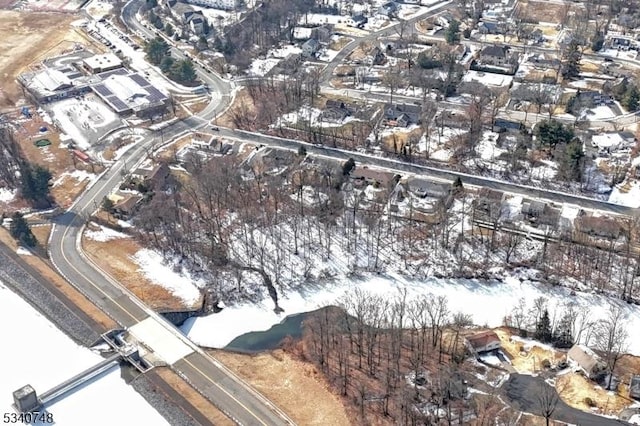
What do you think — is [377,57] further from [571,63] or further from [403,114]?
[571,63]

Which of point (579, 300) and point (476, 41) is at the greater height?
point (476, 41)

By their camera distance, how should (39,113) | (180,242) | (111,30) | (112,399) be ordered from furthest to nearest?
1. (111,30)
2. (39,113)
3. (180,242)
4. (112,399)

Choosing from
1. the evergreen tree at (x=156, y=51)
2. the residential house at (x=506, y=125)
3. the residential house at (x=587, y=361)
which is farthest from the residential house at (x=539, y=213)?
the evergreen tree at (x=156, y=51)

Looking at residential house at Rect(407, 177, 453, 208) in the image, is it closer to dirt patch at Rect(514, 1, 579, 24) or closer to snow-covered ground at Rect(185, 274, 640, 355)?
snow-covered ground at Rect(185, 274, 640, 355)

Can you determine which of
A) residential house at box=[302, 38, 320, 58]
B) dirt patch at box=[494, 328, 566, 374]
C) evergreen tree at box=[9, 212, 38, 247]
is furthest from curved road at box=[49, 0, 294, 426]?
residential house at box=[302, 38, 320, 58]

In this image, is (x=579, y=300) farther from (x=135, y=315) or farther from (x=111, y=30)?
(x=111, y=30)

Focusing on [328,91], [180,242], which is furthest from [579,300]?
[328,91]

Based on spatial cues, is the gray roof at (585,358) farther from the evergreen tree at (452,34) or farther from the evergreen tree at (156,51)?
the evergreen tree at (156,51)
